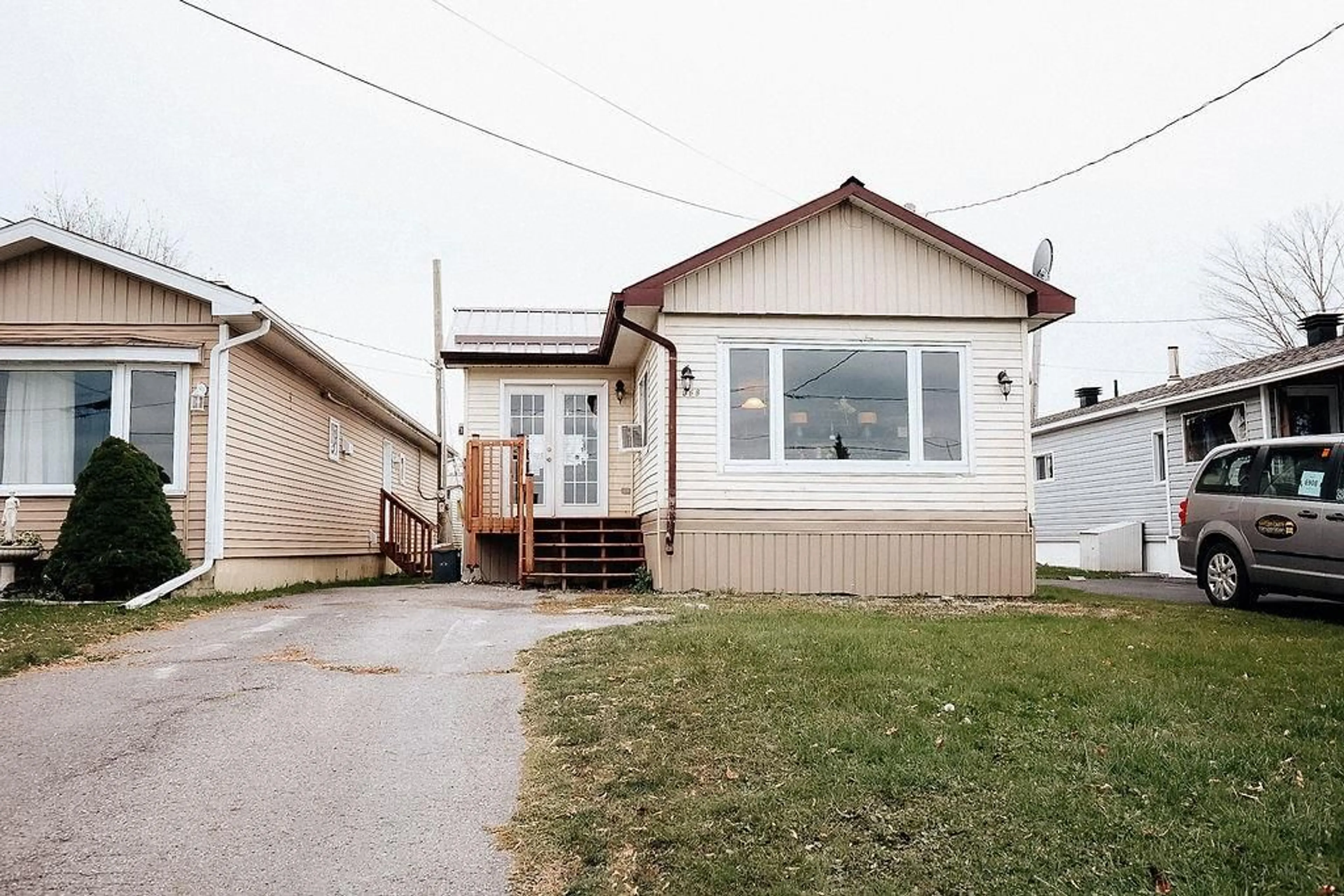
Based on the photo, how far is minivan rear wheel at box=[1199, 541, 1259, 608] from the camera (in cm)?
1091

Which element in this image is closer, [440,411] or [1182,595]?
[1182,595]

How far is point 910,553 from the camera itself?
39.1ft

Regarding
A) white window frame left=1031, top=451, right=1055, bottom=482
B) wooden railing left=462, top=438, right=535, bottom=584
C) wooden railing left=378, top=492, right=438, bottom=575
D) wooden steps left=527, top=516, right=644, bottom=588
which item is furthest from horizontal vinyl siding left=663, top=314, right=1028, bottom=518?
white window frame left=1031, top=451, right=1055, bottom=482

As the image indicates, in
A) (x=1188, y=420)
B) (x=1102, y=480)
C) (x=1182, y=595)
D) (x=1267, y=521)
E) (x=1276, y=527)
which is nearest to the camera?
(x=1276, y=527)

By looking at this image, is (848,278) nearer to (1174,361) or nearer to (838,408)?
(838,408)

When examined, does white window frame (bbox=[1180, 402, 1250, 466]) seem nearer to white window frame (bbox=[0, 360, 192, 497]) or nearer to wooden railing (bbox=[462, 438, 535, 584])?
wooden railing (bbox=[462, 438, 535, 584])

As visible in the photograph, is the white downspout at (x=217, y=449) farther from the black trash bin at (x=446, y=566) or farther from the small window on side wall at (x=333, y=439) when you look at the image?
the small window on side wall at (x=333, y=439)

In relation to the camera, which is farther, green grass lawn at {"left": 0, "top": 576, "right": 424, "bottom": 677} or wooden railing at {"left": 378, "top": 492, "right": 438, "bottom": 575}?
wooden railing at {"left": 378, "top": 492, "right": 438, "bottom": 575}

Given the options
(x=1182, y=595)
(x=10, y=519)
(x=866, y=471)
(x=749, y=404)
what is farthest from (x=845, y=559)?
(x=10, y=519)

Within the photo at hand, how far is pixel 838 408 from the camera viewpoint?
12016mm

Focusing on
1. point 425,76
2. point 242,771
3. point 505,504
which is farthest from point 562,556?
point 242,771

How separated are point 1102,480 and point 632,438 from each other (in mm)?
12674

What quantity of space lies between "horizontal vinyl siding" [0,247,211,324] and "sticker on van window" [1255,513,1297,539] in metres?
11.4

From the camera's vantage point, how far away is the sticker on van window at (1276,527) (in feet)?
33.5
